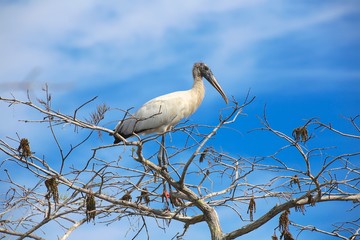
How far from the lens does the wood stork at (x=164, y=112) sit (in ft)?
28.2

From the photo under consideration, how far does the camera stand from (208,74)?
1000 cm

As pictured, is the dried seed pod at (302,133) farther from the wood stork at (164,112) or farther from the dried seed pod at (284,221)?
the wood stork at (164,112)

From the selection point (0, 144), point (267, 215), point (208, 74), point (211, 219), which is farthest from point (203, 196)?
point (208, 74)

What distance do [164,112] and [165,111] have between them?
38mm

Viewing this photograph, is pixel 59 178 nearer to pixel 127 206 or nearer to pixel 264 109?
pixel 127 206


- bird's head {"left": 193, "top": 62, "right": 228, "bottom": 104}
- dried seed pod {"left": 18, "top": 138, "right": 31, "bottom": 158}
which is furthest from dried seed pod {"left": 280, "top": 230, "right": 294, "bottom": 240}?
bird's head {"left": 193, "top": 62, "right": 228, "bottom": 104}

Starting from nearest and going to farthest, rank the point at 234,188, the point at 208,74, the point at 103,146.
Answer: the point at 103,146
the point at 234,188
the point at 208,74

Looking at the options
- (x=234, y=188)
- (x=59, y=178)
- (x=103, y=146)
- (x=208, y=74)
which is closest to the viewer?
(x=103, y=146)

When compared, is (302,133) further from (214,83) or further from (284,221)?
(214,83)

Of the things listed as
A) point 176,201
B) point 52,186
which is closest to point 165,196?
point 176,201

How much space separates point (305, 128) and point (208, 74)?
14.1 feet

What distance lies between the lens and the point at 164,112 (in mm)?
8852

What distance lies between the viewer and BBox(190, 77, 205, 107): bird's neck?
31.6 ft

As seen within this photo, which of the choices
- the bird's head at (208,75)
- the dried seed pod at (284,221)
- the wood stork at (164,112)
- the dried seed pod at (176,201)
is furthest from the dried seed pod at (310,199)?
the bird's head at (208,75)
